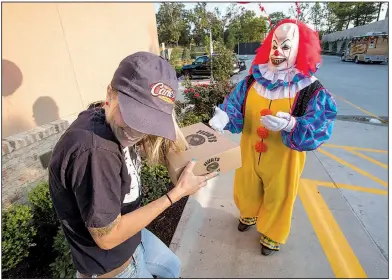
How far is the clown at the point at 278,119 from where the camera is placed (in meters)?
1.79

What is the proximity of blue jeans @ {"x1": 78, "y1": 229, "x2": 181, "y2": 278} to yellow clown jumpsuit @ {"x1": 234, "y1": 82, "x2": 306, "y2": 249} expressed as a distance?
3.00ft

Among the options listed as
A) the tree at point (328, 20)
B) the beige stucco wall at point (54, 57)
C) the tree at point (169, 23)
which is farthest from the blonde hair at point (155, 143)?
the tree at point (328, 20)

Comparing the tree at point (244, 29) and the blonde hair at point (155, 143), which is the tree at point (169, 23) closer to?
the tree at point (244, 29)

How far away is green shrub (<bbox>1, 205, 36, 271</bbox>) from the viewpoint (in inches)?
71.5

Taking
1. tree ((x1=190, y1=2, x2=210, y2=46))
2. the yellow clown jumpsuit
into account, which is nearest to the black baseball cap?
the yellow clown jumpsuit

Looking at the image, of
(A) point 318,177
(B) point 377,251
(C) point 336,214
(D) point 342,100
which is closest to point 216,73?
(D) point 342,100

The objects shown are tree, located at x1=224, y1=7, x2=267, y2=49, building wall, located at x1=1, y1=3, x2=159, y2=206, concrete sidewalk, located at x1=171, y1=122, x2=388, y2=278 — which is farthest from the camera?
tree, located at x1=224, y1=7, x2=267, y2=49

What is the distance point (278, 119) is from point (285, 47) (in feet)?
1.87

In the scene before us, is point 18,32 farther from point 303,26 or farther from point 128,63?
point 303,26

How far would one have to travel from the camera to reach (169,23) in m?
34.7

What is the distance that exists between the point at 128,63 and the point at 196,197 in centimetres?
237

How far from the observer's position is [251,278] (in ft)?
6.98

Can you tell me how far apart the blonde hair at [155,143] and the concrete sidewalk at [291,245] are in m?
1.28

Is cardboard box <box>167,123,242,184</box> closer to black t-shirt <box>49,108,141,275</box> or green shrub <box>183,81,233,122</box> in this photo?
black t-shirt <box>49,108,141,275</box>
